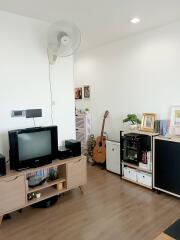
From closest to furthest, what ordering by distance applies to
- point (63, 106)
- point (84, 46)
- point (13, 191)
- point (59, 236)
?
point (59, 236), point (13, 191), point (63, 106), point (84, 46)

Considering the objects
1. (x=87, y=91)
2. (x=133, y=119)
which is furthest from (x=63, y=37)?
(x=87, y=91)

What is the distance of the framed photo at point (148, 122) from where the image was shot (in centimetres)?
341

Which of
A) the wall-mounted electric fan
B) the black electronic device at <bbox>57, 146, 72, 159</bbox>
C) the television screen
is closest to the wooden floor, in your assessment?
the black electronic device at <bbox>57, 146, 72, 159</bbox>

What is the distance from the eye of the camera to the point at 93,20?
301 centimetres

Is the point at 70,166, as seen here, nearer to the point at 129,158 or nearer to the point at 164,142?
the point at 129,158

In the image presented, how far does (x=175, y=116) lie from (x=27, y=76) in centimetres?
223

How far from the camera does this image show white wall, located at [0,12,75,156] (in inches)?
108

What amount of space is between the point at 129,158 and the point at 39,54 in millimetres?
2181

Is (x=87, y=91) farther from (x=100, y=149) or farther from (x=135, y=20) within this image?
(x=135, y=20)

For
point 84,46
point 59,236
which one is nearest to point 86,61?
point 84,46

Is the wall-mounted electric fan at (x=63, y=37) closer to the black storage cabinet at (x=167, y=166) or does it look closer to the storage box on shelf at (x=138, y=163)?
the storage box on shelf at (x=138, y=163)

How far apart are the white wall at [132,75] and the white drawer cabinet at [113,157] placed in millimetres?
355

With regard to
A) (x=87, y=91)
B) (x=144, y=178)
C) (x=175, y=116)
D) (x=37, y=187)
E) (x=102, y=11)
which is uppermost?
(x=102, y=11)

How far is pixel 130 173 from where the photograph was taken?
355 cm
